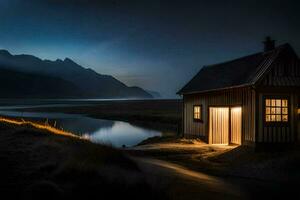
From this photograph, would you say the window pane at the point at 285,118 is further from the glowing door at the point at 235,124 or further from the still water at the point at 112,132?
the still water at the point at 112,132

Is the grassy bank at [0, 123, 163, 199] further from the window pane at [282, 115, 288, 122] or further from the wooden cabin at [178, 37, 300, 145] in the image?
the window pane at [282, 115, 288, 122]

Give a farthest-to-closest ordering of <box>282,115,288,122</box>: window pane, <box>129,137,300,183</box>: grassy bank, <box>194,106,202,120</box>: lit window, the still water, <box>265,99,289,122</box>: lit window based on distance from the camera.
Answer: the still water → <box>194,106,202,120</box>: lit window → <box>282,115,288,122</box>: window pane → <box>265,99,289,122</box>: lit window → <box>129,137,300,183</box>: grassy bank

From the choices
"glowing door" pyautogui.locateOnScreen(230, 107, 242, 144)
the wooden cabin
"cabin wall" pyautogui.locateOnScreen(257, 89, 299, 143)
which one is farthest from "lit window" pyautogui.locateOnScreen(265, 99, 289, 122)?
"glowing door" pyautogui.locateOnScreen(230, 107, 242, 144)

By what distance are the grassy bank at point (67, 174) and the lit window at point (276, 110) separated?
9.01m

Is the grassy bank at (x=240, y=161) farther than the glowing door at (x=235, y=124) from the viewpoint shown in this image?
No

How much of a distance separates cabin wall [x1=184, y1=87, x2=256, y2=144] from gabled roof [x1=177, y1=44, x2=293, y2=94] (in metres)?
0.42

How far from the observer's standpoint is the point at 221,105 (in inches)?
821

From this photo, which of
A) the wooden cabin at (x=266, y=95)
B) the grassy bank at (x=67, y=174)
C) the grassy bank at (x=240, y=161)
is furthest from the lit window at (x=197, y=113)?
the grassy bank at (x=67, y=174)

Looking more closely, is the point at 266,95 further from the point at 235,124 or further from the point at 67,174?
the point at 67,174

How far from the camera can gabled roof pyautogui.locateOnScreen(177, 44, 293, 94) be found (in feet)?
58.1

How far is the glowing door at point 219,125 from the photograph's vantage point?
2275 centimetres

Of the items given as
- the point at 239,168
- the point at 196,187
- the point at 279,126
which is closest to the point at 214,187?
the point at 196,187

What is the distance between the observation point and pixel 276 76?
17.4 m

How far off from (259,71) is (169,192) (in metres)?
11.4
